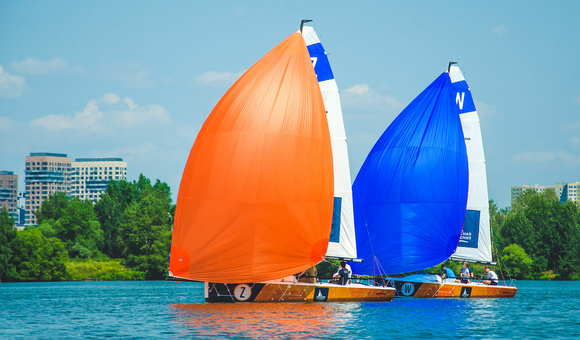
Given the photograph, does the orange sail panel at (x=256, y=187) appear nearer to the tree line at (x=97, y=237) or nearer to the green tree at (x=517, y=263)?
the tree line at (x=97, y=237)

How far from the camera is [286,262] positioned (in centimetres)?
3606

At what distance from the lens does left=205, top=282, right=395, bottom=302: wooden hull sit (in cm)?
3638

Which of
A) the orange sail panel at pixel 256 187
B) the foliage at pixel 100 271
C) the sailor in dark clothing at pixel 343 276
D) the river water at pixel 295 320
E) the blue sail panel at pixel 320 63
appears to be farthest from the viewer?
the foliage at pixel 100 271

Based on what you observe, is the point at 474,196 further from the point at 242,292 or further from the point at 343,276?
the point at 242,292

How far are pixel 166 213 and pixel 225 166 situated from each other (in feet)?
217

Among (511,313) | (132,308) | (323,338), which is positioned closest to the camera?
(323,338)

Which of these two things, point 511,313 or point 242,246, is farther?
point 511,313

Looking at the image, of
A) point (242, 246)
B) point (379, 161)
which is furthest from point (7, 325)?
point (379, 161)

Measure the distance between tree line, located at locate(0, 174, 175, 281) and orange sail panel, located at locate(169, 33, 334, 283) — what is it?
167 feet

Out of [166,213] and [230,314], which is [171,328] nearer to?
[230,314]

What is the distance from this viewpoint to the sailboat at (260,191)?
35156 millimetres

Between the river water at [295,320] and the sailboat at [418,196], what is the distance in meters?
2.57

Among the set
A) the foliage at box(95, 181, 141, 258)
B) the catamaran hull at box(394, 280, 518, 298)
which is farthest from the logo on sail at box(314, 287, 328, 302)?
the foliage at box(95, 181, 141, 258)

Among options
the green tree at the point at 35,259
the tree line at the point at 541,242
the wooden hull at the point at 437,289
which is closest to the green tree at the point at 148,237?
the green tree at the point at 35,259
